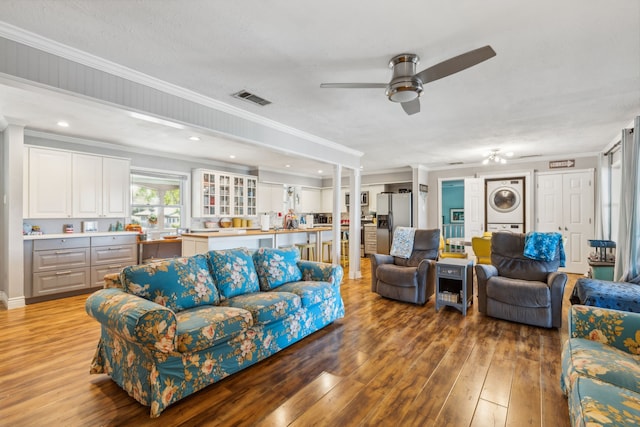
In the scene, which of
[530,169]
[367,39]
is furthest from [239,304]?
[530,169]

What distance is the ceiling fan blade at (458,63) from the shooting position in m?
1.82

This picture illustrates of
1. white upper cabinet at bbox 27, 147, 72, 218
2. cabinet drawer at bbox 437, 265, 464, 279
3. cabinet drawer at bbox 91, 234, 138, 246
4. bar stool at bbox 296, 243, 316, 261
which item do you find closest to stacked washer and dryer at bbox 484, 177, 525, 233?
cabinet drawer at bbox 437, 265, 464, 279

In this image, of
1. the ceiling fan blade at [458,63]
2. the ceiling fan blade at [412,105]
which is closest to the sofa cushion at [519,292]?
the ceiling fan blade at [412,105]

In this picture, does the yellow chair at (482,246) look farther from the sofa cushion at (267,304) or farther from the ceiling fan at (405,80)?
the sofa cushion at (267,304)

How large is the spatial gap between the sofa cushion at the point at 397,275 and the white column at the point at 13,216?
4861 mm

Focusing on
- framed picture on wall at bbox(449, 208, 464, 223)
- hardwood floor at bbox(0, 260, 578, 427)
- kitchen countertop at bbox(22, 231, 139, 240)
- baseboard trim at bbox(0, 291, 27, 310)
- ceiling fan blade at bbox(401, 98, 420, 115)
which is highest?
ceiling fan blade at bbox(401, 98, 420, 115)

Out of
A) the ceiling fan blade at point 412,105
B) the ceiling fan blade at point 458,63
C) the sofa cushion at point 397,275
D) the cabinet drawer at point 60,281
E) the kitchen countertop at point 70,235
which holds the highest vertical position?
the ceiling fan blade at point 458,63

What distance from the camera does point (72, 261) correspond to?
4602 mm

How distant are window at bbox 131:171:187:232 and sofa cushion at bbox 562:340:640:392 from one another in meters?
6.51

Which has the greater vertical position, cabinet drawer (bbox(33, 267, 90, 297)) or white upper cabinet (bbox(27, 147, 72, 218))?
white upper cabinet (bbox(27, 147, 72, 218))

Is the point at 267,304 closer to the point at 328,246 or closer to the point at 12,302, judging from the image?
the point at 12,302

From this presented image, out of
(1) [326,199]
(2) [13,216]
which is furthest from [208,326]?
(1) [326,199]

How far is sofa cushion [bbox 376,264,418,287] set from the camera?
13.1ft

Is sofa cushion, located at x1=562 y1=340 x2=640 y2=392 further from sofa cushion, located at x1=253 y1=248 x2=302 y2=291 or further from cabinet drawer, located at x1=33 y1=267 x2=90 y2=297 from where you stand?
cabinet drawer, located at x1=33 y1=267 x2=90 y2=297
